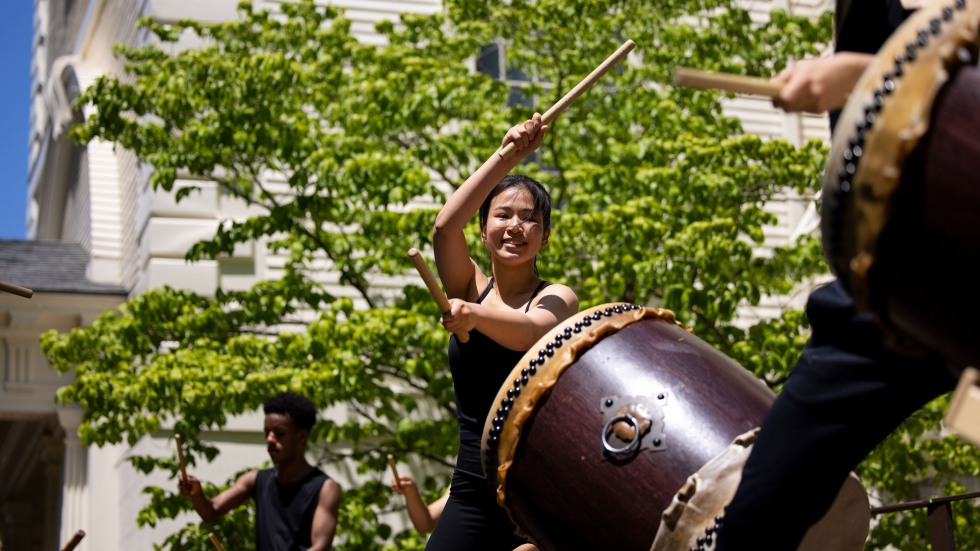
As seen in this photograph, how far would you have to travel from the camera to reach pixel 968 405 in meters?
1.62

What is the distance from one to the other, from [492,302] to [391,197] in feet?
Answer: 13.7

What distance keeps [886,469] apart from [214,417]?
369 centimetres

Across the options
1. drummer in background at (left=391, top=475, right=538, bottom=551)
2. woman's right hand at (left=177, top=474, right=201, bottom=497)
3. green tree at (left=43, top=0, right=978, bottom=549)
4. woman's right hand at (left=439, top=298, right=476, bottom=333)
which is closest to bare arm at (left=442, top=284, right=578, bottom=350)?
woman's right hand at (left=439, top=298, right=476, bottom=333)

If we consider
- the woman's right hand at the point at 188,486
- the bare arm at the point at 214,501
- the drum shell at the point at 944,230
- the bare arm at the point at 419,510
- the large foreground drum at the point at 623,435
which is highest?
the drum shell at the point at 944,230

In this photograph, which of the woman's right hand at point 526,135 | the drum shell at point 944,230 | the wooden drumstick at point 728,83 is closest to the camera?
the drum shell at point 944,230

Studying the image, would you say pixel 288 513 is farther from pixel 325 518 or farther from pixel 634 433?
pixel 634 433

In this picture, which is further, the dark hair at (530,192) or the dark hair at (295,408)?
the dark hair at (295,408)

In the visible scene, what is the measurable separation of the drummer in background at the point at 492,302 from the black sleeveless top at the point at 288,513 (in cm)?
213

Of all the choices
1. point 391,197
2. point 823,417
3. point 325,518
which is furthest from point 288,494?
point 823,417

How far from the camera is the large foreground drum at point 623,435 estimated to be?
96.0 inches

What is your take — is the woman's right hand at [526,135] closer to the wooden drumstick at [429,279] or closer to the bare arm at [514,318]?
the bare arm at [514,318]

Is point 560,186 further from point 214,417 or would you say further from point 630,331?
point 630,331

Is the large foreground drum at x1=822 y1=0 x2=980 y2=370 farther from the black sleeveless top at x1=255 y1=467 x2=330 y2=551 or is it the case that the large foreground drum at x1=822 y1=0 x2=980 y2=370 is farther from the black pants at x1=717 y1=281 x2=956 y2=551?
the black sleeveless top at x1=255 y1=467 x2=330 y2=551

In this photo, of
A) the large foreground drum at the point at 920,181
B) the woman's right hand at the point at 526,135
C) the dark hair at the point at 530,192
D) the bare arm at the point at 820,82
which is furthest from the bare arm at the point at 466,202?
the large foreground drum at the point at 920,181
